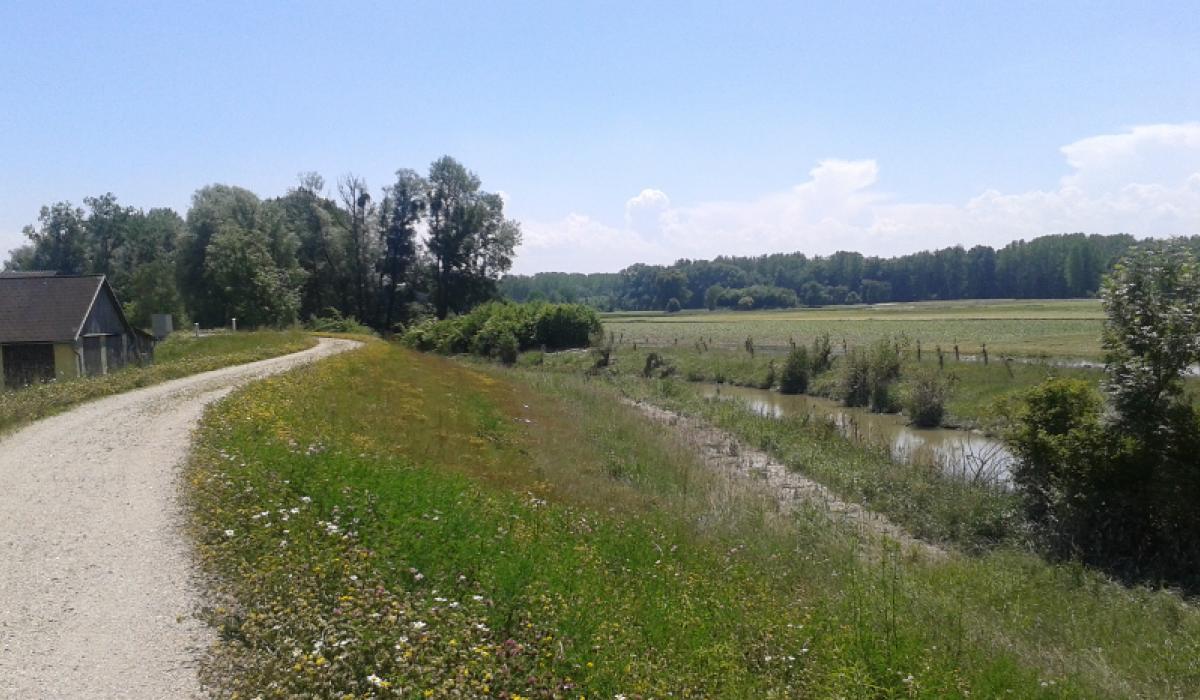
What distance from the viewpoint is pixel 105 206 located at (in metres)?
94.6

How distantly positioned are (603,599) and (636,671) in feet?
4.46

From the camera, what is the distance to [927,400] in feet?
102

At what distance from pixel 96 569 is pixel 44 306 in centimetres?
3356

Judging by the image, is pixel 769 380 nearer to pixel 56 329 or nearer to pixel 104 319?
pixel 104 319

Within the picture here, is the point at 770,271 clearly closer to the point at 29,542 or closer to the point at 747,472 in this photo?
the point at 747,472

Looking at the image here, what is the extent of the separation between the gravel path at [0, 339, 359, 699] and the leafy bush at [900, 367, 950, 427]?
26.0 metres

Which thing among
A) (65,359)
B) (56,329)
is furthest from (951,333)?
(56,329)

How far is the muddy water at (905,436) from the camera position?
63.7 ft

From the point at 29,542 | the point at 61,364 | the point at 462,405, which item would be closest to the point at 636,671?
the point at 29,542

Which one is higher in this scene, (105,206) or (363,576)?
(105,206)

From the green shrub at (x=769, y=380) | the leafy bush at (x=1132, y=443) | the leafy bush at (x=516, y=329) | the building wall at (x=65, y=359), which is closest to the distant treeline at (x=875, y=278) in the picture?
the leafy bush at (x=516, y=329)

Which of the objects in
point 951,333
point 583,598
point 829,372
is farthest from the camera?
point 951,333

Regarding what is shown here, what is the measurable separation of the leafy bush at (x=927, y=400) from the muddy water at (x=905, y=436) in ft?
1.77

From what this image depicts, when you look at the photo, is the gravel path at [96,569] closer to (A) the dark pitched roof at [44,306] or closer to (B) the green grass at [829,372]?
(B) the green grass at [829,372]
